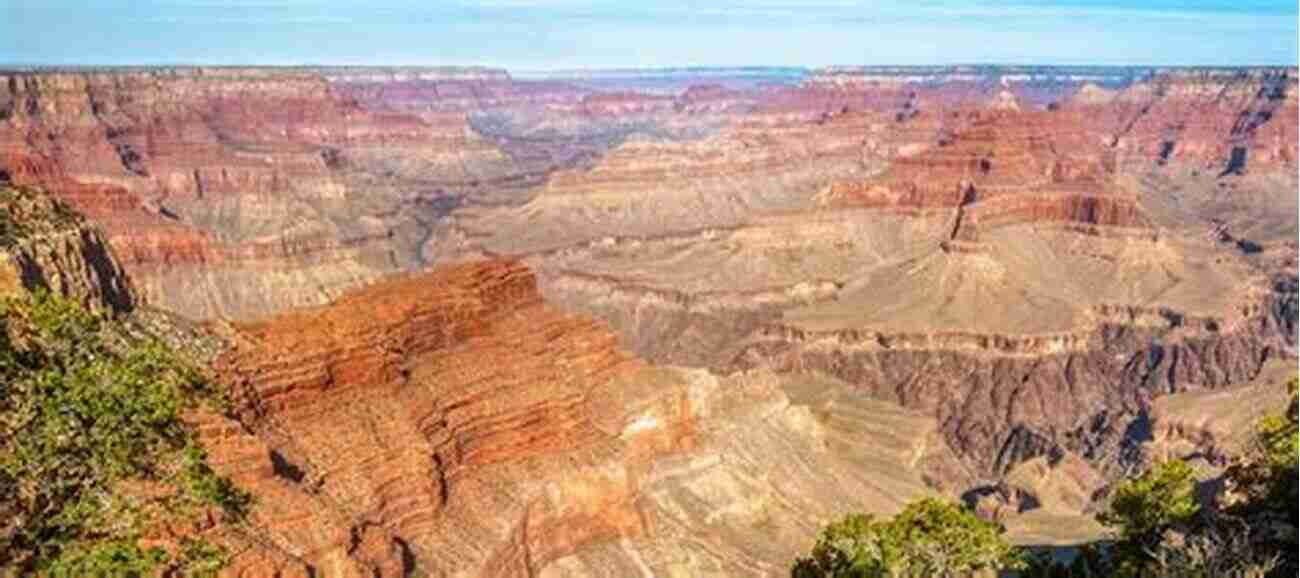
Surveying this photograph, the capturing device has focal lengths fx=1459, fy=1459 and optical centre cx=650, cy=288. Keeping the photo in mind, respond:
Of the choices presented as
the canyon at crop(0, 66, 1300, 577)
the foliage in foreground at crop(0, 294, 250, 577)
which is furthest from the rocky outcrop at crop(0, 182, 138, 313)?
the foliage in foreground at crop(0, 294, 250, 577)

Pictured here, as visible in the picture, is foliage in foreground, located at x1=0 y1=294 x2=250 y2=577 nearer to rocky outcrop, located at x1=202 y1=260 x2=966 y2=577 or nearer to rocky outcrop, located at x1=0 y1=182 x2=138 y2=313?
rocky outcrop, located at x1=202 y1=260 x2=966 y2=577

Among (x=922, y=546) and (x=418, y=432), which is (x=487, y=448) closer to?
(x=418, y=432)

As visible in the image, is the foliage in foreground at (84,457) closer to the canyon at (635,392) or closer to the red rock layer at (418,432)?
the canyon at (635,392)

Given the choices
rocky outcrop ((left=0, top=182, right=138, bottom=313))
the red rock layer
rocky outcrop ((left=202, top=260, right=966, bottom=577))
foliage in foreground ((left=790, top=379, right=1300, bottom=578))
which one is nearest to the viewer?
foliage in foreground ((left=790, top=379, right=1300, bottom=578))

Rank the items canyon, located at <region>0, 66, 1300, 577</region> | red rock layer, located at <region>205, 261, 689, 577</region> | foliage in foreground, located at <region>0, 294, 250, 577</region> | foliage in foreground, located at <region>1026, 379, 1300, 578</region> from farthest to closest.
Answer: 1. canyon, located at <region>0, 66, 1300, 577</region>
2. red rock layer, located at <region>205, 261, 689, 577</region>
3. foliage in foreground, located at <region>1026, 379, 1300, 578</region>
4. foliage in foreground, located at <region>0, 294, 250, 577</region>

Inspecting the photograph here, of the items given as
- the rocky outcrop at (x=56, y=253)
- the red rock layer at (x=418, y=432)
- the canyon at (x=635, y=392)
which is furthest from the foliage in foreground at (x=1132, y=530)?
the rocky outcrop at (x=56, y=253)

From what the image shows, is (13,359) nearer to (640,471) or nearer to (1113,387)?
(640,471)
